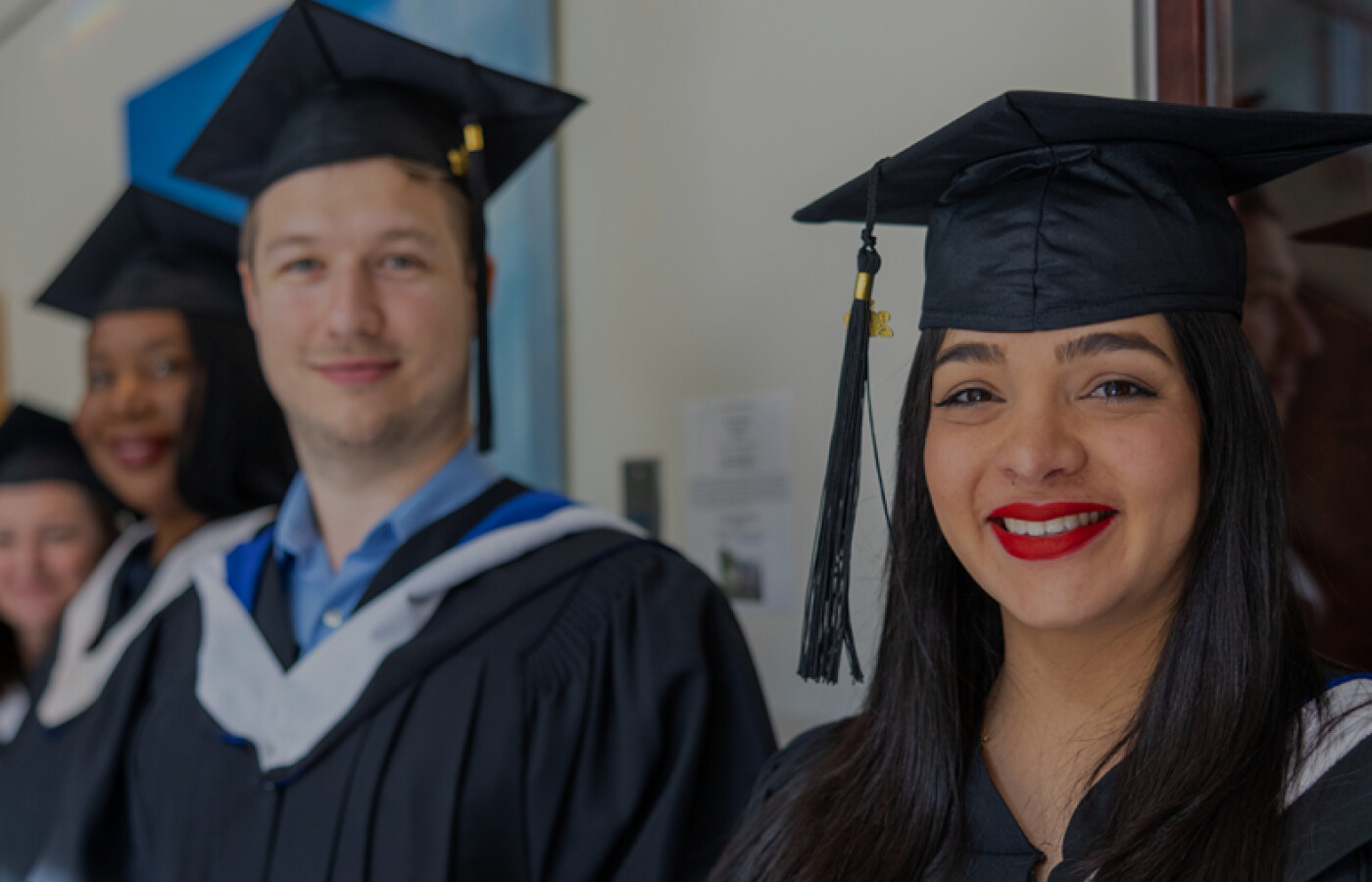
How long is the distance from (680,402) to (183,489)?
1076 millimetres

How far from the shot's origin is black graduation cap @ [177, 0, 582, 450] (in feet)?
5.88

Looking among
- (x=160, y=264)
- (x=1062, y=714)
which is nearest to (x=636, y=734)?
(x=1062, y=714)

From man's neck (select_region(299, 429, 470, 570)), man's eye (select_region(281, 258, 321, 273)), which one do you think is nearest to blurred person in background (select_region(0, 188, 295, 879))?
man's neck (select_region(299, 429, 470, 570))

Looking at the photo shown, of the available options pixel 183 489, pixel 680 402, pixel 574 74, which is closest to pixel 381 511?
pixel 680 402

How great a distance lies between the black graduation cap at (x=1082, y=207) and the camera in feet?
3.52

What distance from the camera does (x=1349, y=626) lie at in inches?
56.9

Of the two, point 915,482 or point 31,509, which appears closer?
point 915,482

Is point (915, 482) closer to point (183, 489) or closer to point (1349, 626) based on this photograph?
point (1349, 626)

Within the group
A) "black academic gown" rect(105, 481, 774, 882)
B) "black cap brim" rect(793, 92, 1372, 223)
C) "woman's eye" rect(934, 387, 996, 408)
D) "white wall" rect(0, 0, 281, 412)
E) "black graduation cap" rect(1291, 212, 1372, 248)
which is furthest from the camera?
"white wall" rect(0, 0, 281, 412)

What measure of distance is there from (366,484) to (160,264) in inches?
41.2

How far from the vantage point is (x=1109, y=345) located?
3.52 feet

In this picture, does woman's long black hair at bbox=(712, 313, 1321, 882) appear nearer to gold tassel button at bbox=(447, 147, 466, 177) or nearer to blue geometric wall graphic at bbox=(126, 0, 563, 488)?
gold tassel button at bbox=(447, 147, 466, 177)

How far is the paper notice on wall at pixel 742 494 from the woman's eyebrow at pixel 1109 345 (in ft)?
3.36

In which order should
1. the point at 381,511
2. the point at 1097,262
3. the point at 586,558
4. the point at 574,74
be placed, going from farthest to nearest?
the point at 574,74 < the point at 381,511 < the point at 586,558 < the point at 1097,262
